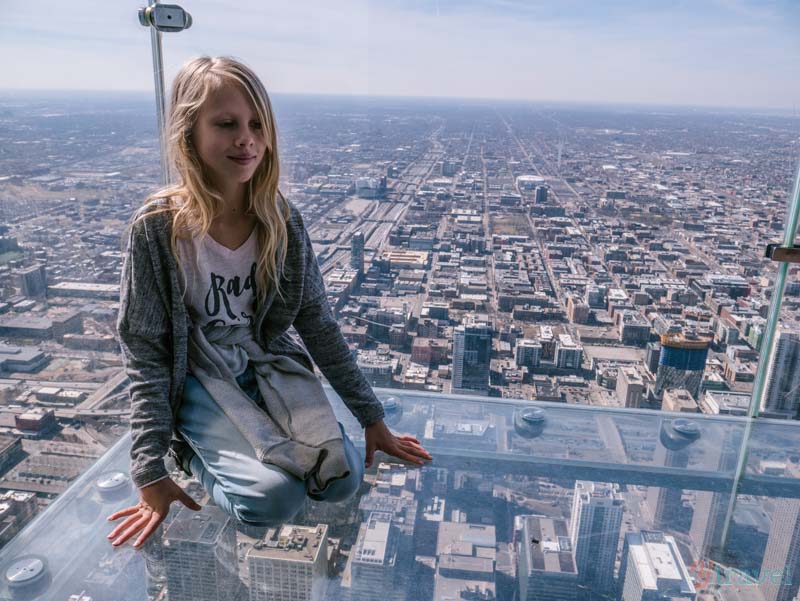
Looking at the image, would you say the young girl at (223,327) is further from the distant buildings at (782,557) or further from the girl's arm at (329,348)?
the distant buildings at (782,557)

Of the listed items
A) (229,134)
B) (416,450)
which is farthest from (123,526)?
(229,134)

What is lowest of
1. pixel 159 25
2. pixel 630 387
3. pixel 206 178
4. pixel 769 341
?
pixel 630 387

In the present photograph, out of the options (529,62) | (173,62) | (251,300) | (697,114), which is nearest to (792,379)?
(697,114)

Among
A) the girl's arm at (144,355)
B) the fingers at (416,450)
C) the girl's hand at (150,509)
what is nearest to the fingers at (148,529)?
the girl's hand at (150,509)

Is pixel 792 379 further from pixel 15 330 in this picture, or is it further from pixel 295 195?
pixel 15 330

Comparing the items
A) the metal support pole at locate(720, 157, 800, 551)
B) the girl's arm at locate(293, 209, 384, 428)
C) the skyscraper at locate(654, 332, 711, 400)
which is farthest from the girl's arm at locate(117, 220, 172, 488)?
the skyscraper at locate(654, 332, 711, 400)

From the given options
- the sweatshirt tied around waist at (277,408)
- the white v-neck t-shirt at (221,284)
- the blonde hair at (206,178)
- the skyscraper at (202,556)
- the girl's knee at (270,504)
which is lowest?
the skyscraper at (202,556)

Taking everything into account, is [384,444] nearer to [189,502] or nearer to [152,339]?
[189,502]
